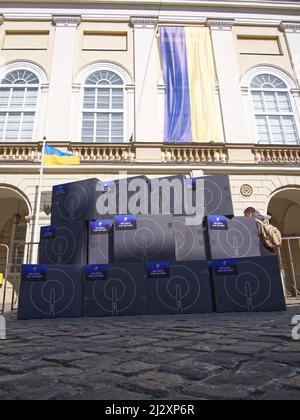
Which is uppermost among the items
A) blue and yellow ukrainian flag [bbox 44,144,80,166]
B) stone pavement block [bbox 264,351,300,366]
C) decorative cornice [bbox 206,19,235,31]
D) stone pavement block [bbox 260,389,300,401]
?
decorative cornice [bbox 206,19,235,31]

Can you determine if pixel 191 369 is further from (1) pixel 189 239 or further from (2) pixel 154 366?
(1) pixel 189 239

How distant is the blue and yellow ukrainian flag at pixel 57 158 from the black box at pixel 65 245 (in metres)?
4.26

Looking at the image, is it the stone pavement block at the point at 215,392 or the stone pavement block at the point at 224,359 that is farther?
the stone pavement block at the point at 224,359

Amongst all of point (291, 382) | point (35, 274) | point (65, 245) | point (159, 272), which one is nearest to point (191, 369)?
point (291, 382)

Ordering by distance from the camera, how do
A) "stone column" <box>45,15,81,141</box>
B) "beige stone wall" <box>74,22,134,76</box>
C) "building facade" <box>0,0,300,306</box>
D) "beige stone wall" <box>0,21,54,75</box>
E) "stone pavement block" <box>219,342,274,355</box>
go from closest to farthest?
"stone pavement block" <box>219,342,274,355</box>
"building facade" <box>0,0,300,306</box>
"stone column" <box>45,15,81,141</box>
"beige stone wall" <box>0,21,54,75</box>
"beige stone wall" <box>74,22,134,76</box>

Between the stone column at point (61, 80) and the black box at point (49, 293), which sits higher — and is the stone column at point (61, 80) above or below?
above

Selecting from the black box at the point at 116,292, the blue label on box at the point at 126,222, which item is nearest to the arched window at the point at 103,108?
the blue label on box at the point at 126,222

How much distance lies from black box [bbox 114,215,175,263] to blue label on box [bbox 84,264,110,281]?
29 centimetres

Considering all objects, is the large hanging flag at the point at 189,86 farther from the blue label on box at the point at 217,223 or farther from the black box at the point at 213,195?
the blue label on box at the point at 217,223

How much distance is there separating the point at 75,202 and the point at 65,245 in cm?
80

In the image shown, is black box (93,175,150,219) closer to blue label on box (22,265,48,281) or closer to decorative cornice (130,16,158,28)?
blue label on box (22,265,48,281)

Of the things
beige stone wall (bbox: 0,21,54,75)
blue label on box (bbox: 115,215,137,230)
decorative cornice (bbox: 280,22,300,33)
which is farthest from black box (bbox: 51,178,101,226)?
decorative cornice (bbox: 280,22,300,33)

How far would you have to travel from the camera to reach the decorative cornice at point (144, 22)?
12.9m

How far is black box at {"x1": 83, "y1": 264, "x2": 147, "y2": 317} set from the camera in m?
4.83
